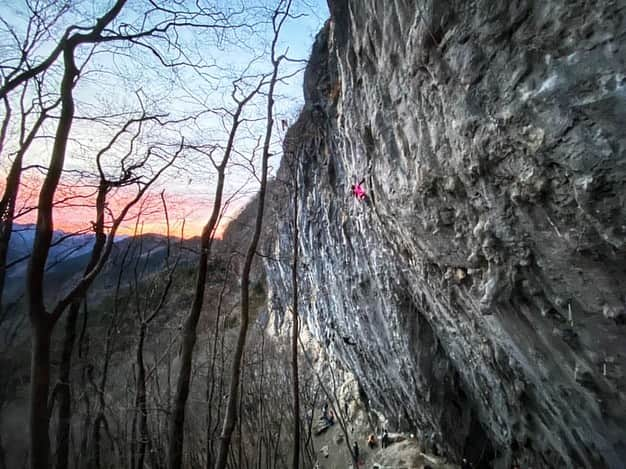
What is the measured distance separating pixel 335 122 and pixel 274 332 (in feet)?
41.7

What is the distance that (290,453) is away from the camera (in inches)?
442

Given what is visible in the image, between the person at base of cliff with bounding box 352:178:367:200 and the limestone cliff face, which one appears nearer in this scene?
the limestone cliff face

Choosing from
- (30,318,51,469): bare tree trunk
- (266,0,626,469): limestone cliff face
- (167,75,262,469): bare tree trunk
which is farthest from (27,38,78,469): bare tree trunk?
(266,0,626,469): limestone cliff face

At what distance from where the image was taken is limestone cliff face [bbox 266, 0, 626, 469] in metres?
1.97

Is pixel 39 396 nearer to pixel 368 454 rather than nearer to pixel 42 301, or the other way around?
pixel 42 301

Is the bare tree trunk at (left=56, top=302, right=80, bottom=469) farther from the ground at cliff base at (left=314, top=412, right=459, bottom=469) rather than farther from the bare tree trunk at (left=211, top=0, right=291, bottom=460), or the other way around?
the ground at cliff base at (left=314, top=412, right=459, bottom=469)

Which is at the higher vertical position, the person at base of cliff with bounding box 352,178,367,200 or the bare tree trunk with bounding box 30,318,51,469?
the person at base of cliff with bounding box 352,178,367,200

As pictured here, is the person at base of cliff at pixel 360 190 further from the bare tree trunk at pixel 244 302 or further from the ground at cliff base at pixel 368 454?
the ground at cliff base at pixel 368 454

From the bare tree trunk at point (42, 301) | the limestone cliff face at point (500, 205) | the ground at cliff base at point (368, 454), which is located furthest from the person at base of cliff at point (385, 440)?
the bare tree trunk at point (42, 301)

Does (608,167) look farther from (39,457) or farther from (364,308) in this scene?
(364,308)

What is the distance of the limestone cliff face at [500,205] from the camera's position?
1974 mm

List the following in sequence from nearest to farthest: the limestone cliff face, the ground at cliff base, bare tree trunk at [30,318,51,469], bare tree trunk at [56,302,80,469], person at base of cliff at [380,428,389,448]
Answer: the limestone cliff face → bare tree trunk at [30,318,51,469] → bare tree trunk at [56,302,80,469] → the ground at cliff base → person at base of cliff at [380,428,389,448]

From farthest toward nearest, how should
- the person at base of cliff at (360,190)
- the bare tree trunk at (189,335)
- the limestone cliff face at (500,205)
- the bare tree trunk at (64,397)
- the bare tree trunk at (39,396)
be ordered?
the bare tree trunk at (64,397)
the person at base of cliff at (360,190)
the bare tree trunk at (189,335)
the bare tree trunk at (39,396)
the limestone cliff face at (500,205)

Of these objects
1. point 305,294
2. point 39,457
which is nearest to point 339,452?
point 305,294
